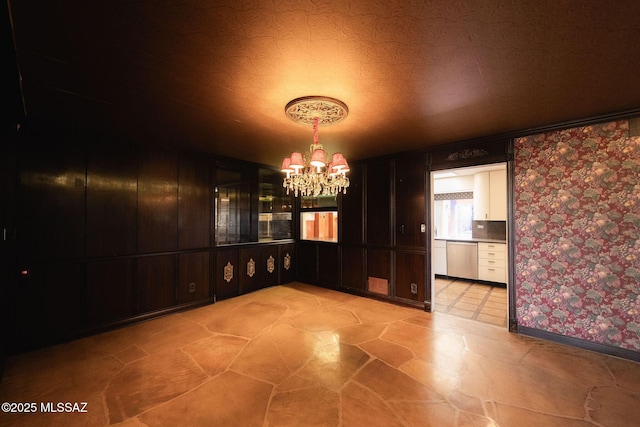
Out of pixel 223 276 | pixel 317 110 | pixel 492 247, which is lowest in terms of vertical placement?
pixel 223 276

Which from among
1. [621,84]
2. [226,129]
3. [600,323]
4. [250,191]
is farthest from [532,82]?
[250,191]

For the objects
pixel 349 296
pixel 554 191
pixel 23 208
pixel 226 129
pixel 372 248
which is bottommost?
pixel 349 296

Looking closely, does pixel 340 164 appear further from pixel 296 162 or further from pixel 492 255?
pixel 492 255

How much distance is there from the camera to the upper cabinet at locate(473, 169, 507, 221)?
575cm

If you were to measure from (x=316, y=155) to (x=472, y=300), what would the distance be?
401 centimetres

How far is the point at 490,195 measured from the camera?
5.94 metres

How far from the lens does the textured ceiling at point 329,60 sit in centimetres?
142

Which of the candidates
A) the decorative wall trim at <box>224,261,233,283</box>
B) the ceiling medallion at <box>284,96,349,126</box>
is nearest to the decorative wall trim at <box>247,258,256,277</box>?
the decorative wall trim at <box>224,261,233,283</box>

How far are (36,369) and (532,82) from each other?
5271 mm

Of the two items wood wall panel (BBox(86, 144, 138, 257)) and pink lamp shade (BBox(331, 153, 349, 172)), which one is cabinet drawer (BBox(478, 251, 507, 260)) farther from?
wood wall panel (BBox(86, 144, 138, 257))

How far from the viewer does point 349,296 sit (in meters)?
4.87

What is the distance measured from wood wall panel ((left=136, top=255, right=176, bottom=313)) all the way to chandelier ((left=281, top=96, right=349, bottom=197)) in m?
2.46

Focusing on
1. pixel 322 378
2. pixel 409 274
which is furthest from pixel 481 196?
pixel 322 378

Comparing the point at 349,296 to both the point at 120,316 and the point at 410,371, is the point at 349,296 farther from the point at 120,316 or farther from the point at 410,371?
the point at 120,316
